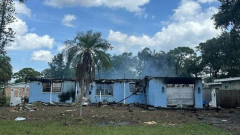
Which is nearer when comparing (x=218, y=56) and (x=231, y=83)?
(x=231, y=83)

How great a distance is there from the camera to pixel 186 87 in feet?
71.4

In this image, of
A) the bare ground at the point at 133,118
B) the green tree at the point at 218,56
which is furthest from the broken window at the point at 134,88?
the green tree at the point at 218,56

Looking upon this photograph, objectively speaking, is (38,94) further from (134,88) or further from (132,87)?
(134,88)

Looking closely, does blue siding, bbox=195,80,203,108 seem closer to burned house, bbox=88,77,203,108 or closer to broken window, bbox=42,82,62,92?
burned house, bbox=88,77,203,108

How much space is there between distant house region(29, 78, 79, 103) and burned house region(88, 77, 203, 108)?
2259mm

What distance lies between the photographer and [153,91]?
21516mm

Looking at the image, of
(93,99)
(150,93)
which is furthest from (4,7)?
(150,93)

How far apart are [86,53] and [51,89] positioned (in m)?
14.0

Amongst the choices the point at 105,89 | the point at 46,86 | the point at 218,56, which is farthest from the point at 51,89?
the point at 218,56

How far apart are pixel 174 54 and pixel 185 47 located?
3.60 m

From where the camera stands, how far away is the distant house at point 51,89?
24.7m

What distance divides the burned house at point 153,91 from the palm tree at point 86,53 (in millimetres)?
9649

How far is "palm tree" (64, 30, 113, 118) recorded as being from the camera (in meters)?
12.6

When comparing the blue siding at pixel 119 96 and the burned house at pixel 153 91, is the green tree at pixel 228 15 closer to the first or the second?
the burned house at pixel 153 91
